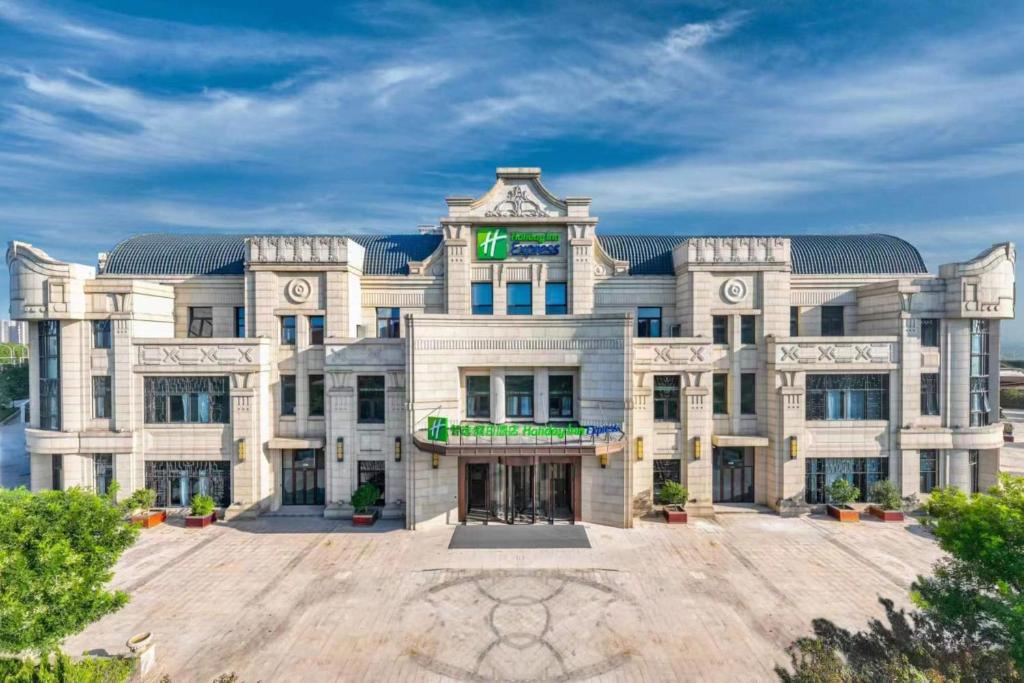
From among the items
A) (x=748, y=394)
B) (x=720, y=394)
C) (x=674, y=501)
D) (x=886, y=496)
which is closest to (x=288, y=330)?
(x=674, y=501)

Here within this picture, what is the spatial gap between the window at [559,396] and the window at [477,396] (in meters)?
3.26

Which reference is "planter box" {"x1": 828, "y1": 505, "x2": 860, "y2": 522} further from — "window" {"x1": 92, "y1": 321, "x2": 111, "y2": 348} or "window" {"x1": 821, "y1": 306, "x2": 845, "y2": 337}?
"window" {"x1": 92, "y1": 321, "x2": 111, "y2": 348}

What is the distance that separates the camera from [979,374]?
27062mm

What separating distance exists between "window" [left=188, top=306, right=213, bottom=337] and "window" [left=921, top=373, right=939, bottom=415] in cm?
3974

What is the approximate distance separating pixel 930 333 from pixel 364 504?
3109cm

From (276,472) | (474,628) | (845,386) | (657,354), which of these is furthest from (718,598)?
(276,472)

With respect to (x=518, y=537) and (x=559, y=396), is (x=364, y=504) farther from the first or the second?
(x=559, y=396)

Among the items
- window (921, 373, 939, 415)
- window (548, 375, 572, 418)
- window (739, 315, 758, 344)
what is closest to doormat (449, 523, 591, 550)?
window (548, 375, 572, 418)

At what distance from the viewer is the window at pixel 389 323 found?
2922cm

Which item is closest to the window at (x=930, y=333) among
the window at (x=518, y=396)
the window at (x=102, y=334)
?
the window at (x=518, y=396)

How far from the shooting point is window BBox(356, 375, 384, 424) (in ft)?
87.4

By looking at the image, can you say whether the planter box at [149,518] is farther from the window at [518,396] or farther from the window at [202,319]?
the window at [518,396]

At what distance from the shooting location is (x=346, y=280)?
89.5ft

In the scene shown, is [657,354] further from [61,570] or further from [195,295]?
[195,295]
